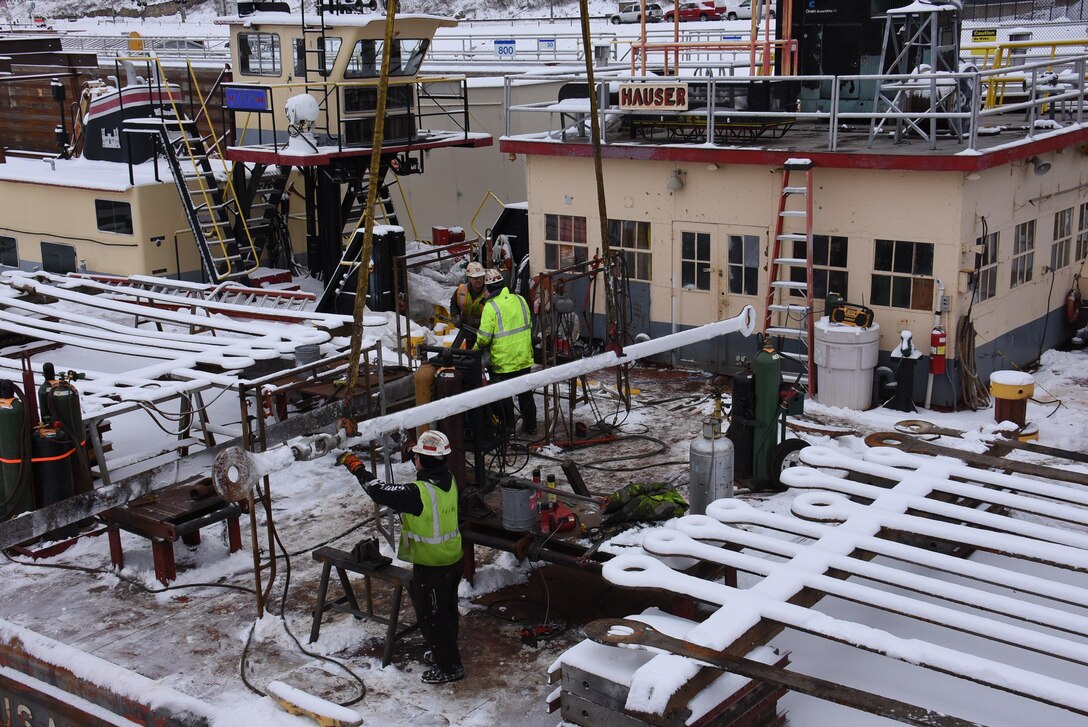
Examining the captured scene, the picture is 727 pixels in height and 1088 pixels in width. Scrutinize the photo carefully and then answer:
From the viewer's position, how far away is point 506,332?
11492mm

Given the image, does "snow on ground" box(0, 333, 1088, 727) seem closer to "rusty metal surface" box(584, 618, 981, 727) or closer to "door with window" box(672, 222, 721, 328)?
"rusty metal surface" box(584, 618, 981, 727)

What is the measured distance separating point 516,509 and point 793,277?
670cm

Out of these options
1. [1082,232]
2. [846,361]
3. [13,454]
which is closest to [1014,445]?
[846,361]

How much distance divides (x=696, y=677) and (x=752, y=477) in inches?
220

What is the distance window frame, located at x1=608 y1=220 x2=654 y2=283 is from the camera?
15195 mm

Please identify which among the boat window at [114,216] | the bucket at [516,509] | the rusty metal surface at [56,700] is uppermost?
the boat window at [114,216]

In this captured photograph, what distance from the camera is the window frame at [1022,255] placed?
14.0 metres

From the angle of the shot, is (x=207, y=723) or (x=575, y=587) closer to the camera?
(x=207, y=723)

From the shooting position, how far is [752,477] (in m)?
11.3

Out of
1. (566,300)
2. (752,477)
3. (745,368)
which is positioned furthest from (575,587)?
(566,300)

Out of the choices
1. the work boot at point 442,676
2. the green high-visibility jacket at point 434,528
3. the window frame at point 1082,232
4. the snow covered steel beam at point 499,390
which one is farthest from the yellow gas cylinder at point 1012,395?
the work boot at point 442,676

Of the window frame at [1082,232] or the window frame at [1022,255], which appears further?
the window frame at [1082,232]

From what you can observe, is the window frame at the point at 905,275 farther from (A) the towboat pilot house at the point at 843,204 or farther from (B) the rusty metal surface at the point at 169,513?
(B) the rusty metal surface at the point at 169,513

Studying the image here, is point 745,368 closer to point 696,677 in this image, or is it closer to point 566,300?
point 566,300
